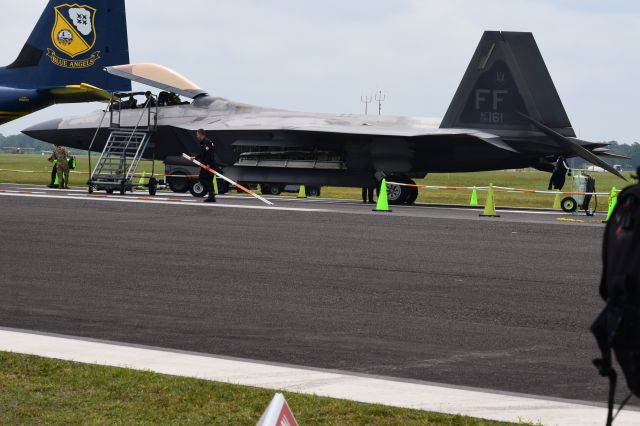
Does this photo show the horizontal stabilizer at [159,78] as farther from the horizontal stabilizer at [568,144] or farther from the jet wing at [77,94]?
the horizontal stabilizer at [568,144]

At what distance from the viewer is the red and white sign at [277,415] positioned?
3.54 metres

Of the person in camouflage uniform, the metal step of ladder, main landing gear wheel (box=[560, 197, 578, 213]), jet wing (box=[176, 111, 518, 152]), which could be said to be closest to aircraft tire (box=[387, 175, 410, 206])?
jet wing (box=[176, 111, 518, 152])

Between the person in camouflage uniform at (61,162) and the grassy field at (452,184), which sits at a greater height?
the person in camouflage uniform at (61,162)

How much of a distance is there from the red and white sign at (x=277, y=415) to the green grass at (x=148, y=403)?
108 inches

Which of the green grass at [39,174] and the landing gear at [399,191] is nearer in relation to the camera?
the landing gear at [399,191]

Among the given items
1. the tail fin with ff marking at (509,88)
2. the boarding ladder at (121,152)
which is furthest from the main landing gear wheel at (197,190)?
the tail fin with ff marking at (509,88)

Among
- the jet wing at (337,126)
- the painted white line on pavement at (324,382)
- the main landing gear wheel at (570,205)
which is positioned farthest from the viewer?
the jet wing at (337,126)

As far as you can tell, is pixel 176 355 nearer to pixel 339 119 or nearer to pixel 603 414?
pixel 603 414

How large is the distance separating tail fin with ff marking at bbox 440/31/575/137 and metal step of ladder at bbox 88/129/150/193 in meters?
10.8

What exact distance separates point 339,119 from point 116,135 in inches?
298

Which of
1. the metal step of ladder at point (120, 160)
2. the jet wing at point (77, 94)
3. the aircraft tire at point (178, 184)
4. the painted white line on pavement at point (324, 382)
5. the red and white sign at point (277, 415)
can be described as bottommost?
the aircraft tire at point (178, 184)

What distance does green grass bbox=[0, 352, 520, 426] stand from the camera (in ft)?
21.4

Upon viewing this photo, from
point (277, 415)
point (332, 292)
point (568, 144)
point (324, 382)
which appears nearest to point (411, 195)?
point (568, 144)

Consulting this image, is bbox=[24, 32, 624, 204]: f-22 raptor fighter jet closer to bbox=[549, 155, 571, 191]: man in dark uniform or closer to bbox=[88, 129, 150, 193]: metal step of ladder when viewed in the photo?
bbox=[549, 155, 571, 191]: man in dark uniform
